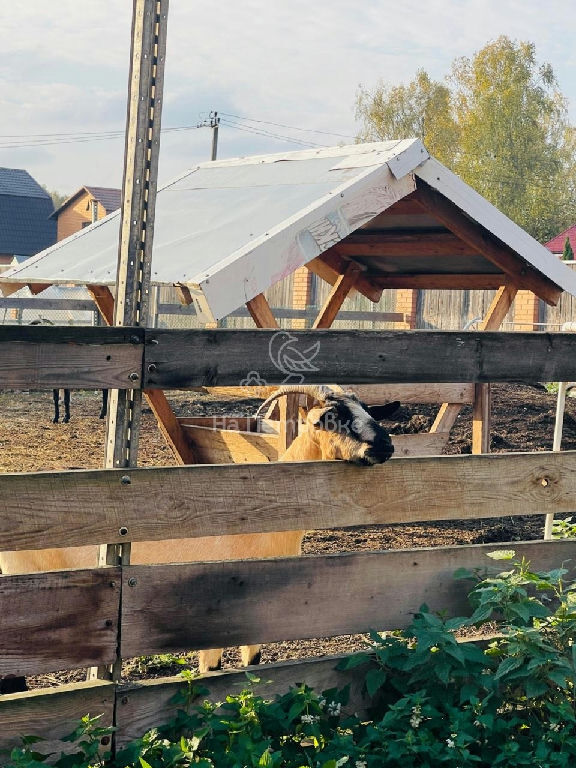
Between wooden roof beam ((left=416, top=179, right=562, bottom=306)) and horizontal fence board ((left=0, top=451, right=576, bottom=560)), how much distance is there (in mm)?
3294

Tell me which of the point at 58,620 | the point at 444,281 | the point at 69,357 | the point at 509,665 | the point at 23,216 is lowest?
the point at 509,665

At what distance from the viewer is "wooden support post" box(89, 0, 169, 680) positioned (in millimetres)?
3402

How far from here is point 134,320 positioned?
346 cm

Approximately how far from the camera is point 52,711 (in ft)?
10.5

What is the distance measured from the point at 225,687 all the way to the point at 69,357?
128 cm

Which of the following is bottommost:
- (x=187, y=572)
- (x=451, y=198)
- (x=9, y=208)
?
(x=187, y=572)

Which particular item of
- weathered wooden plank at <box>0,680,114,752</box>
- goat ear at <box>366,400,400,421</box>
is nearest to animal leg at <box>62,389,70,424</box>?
goat ear at <box>366,400,400,421</box>

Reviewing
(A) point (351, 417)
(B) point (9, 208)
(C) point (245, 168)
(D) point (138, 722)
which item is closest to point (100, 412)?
(C) point (245, 168)

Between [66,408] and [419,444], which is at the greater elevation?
[419,444]

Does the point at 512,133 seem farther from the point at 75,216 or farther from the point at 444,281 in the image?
the point at 444,281

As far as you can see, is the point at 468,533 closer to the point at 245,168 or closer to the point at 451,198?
the point at 451,198

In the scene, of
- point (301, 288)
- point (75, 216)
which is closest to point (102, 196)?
point (75, 216)

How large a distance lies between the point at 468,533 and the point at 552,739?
15.7 ft

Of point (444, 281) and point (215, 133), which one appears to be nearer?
point (444, 281)
